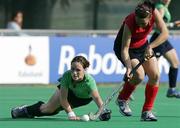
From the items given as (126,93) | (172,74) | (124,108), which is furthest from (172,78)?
Answer: (124,108)

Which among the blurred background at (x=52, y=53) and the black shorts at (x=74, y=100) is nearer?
the black shorts at (x=74, y=100)

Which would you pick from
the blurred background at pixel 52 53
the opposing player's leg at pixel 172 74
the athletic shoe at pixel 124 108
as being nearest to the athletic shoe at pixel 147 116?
the athletic shoe at pixel 124 108

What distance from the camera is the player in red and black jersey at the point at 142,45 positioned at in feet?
34.4

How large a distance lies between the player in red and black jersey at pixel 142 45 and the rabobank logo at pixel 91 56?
21.1ft

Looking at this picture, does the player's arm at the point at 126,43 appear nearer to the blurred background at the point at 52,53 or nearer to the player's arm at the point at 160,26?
the player's arm at the point at 160,26

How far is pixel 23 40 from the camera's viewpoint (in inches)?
680

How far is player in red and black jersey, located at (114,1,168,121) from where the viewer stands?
10.5 metres

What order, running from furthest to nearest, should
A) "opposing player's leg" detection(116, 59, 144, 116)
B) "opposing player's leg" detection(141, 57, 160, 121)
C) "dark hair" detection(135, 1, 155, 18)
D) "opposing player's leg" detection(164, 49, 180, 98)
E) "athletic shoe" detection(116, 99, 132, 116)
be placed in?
"opposing player's leg" detection(164, 49, 180, 98)
"athletic shoe" detection(116, 99, 132, 116)
"opposing player's leg" detection(116, 59, 144, 116)
"opposing player's leg" detection(141, 57, 160, 121)
"dark hair" detection(135, 1, 155, 18)

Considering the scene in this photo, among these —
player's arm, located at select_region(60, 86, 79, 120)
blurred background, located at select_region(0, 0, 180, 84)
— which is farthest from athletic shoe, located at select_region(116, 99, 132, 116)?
blurred background, located at select_region(0, 0, 180, 84)

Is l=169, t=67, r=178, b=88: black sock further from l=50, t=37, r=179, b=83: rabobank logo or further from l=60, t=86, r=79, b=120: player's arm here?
l=60, t=86, r=79, b=120: player's arm

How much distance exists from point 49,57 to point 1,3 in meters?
5.88

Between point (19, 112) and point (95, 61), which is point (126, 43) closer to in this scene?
point (19, 112)

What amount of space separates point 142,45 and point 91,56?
7.04 meters

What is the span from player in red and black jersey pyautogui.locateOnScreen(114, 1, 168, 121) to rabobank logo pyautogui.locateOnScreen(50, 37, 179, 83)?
6.42 metres
